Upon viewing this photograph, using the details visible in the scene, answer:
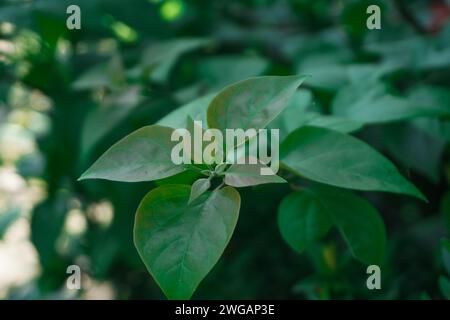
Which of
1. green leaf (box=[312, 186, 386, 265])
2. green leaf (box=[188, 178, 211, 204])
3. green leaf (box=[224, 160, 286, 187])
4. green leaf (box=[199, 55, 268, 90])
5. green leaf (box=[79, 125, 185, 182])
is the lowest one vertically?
green leaf (box=[312, 186, 386, 265])

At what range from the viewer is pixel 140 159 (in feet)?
1.08

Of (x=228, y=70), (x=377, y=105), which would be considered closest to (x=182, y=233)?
(x=377, y=105)

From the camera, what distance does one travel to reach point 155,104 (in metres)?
0.59

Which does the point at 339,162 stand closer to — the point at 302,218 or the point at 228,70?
the point at 302,218

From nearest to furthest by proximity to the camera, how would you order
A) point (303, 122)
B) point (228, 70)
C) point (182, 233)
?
1. point (182, 233)
2. point (303, 122)
3. point (228, 70)

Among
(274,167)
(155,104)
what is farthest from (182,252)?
(155,104)

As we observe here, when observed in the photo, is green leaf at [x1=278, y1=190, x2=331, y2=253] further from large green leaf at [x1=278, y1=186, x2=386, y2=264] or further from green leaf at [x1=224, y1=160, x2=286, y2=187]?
green leaf at [x1=224, y1=160, x2=286, y2=187]

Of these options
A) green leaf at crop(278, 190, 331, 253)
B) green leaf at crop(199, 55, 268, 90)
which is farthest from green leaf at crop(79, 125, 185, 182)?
green leaf at crop(199, 55, 268, 90)

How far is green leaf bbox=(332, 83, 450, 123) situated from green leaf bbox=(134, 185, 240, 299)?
0.19m

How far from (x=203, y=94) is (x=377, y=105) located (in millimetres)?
225

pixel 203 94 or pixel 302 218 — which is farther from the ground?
pixel 203 94

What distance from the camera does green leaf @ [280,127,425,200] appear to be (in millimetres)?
346

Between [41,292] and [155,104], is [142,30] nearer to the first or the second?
[155,104]

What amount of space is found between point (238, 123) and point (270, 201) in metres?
0.30
